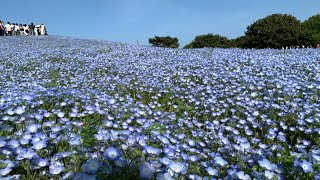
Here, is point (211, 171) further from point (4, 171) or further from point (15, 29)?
point (15, 29)

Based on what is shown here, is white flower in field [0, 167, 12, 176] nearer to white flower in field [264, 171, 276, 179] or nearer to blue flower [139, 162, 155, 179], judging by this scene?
blue flower [139, 162, 155, 179]

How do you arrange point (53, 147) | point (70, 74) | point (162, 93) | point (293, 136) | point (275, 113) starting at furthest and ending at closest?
point (70, 74) → point (162, 93) → point (275, 113) → point (293, 136) → point (53, 147)

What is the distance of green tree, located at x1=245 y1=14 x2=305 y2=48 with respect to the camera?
90.5ft

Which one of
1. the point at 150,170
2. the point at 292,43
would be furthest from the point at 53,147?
the point at 292,43

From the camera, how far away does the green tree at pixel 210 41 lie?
33.0 metres

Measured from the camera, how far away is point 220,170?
2988 mm

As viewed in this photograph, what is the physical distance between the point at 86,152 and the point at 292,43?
28959mm

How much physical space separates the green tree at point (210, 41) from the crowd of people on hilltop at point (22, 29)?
55.1ft

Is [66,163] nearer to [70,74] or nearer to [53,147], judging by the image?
[53,147]

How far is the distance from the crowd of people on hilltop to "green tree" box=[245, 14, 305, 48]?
2213cm

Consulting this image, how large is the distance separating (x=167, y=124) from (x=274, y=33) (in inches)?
999

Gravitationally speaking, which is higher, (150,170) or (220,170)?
(150,170)

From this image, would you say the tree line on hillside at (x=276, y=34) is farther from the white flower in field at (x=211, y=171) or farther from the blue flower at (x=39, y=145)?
the blue flower at (x=39, y=145)

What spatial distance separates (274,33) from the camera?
27547 mm
